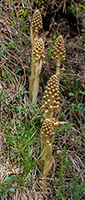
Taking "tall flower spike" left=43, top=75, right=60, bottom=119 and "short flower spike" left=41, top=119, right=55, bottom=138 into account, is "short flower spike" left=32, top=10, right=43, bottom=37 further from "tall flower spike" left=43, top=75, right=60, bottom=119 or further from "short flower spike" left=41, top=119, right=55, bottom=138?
"short flower spike" left=41, top=119, right=55, bottom=138

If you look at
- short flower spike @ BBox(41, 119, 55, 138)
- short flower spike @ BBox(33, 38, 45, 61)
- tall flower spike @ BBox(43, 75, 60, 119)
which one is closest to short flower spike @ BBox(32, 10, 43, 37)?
short flower spike @ BBox(33, 38, 45, 61)

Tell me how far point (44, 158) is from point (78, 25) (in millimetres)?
2485

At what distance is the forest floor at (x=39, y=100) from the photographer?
182 cm

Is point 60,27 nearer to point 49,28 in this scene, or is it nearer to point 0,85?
point 49,28

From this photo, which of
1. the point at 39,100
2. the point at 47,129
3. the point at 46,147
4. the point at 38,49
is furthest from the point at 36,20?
the point at 46,147

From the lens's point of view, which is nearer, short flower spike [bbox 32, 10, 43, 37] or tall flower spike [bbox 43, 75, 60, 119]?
tall flower spike [bbox 43, 75, 60, 119]

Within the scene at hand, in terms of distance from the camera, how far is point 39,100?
8.41 ft

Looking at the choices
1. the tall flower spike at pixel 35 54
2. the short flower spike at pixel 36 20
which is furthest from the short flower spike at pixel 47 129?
the short flower spike at pixel 36 20

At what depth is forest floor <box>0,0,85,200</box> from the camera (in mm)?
1820

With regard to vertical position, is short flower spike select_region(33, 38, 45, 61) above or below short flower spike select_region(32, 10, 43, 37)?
below

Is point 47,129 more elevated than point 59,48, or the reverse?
point 59,48

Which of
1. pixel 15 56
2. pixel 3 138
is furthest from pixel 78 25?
pixel 3 138

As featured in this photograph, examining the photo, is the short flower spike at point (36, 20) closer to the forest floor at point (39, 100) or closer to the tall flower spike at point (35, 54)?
the tall flower spike at point (35, 54)

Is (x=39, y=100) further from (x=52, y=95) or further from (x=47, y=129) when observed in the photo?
(x=47, y=129)
